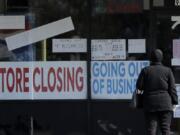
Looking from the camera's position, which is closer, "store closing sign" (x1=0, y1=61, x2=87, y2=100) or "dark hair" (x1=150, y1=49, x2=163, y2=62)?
"dark hair" (x1=150, y1=49, x2=163, y2=62)

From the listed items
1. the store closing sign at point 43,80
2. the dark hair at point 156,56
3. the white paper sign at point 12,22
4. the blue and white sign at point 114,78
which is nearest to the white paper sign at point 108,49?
the blue and white sign at point 114,78

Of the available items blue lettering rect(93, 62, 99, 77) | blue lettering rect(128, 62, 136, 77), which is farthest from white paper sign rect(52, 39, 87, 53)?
blue lettering rect(128, 62, 136, 77)

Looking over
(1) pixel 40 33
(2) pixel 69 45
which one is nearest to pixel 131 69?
(2) pixel 69 45

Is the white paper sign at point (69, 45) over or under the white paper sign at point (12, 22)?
under

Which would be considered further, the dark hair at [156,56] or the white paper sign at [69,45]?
the white paper sign at [69,45]

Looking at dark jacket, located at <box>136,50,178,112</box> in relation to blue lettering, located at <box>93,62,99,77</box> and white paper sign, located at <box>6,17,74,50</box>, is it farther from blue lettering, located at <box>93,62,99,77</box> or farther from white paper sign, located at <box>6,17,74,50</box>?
white paper sign, located at <box>6,17,74,50</box>

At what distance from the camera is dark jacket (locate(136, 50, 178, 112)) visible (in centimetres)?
904

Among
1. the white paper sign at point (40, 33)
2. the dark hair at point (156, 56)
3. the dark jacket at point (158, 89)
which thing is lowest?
the dark jacket at point (158, 89)

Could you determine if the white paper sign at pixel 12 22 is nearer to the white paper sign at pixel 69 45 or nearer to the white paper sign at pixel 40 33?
the white paper sign at pixel 40 33

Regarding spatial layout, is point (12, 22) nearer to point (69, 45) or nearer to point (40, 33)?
point (40, 33)

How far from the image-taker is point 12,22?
10.6 meters

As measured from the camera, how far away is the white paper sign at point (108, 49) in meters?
10.6

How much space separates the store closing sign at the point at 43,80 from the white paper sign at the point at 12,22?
64cm

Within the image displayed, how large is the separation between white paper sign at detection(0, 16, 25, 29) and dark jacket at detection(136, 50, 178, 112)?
2.62 m
